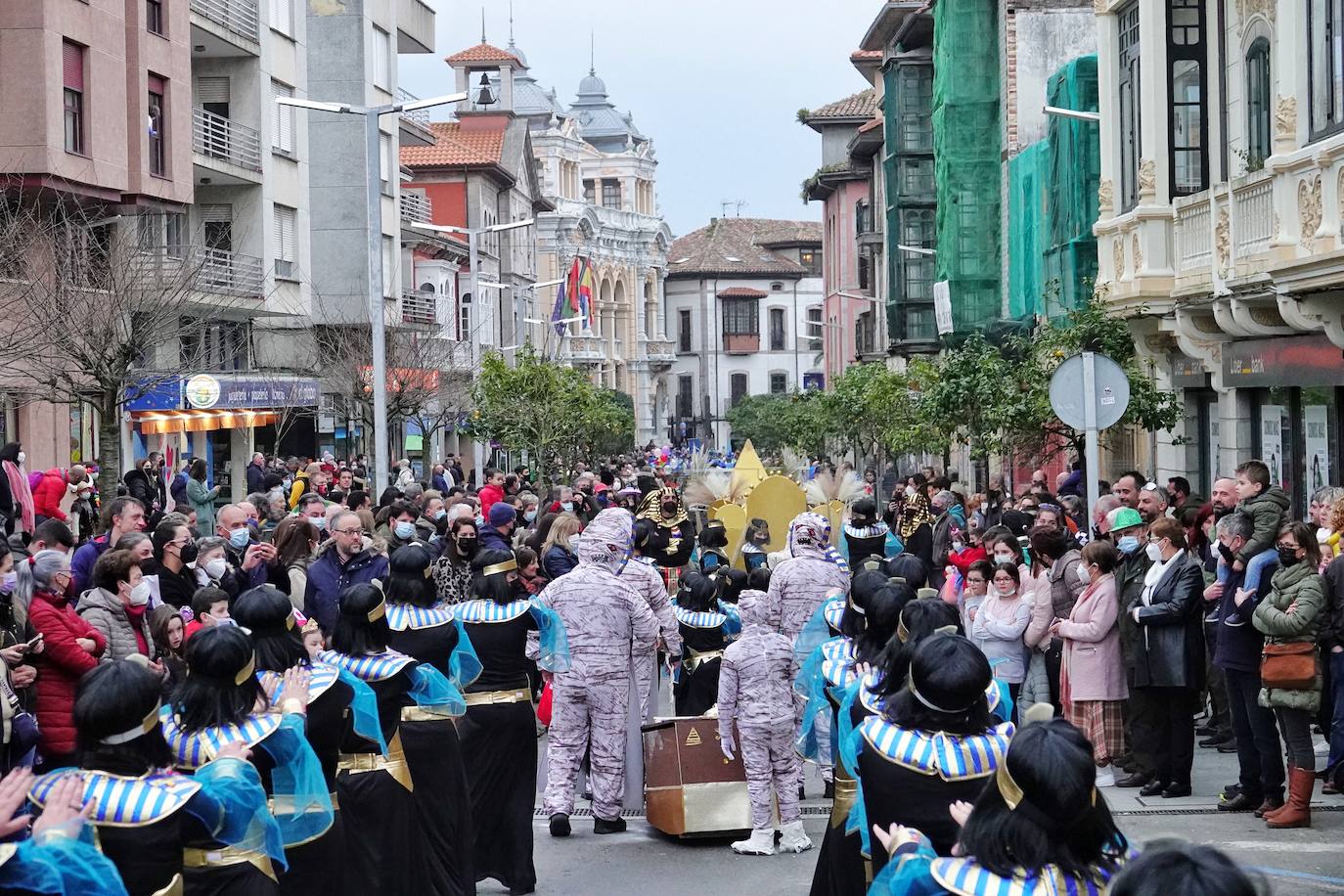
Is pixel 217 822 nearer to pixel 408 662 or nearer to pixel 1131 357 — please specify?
pixel 408 662

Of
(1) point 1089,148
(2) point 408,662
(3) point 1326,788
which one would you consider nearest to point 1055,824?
(2) point 408,662

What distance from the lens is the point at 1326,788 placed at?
1153 cm

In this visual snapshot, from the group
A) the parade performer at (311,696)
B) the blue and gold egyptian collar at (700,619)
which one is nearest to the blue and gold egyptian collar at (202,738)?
the parade performer at (311,696)

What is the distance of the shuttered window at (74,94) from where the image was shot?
28297 millimetres

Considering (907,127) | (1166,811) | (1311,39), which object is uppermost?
(907,127)

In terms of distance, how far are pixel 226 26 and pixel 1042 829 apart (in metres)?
36.0

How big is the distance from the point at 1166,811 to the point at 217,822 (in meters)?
7.01

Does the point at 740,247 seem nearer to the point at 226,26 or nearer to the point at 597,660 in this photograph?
the point at 226,26

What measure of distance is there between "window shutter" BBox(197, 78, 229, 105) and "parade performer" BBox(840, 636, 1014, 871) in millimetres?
35998

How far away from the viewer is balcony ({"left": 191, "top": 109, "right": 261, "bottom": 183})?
37.2 m

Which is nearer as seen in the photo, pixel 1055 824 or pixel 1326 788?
pixel 1055 824

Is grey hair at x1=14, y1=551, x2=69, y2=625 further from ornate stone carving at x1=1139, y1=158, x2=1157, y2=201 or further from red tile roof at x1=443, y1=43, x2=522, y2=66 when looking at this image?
red tile roof at x1=443, y1=43, x2=522, y2=66

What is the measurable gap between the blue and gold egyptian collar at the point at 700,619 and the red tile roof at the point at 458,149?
60724mm

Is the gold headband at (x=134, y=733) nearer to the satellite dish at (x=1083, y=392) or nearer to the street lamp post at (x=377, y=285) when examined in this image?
the satellite dish at (x=1083, y=392)
